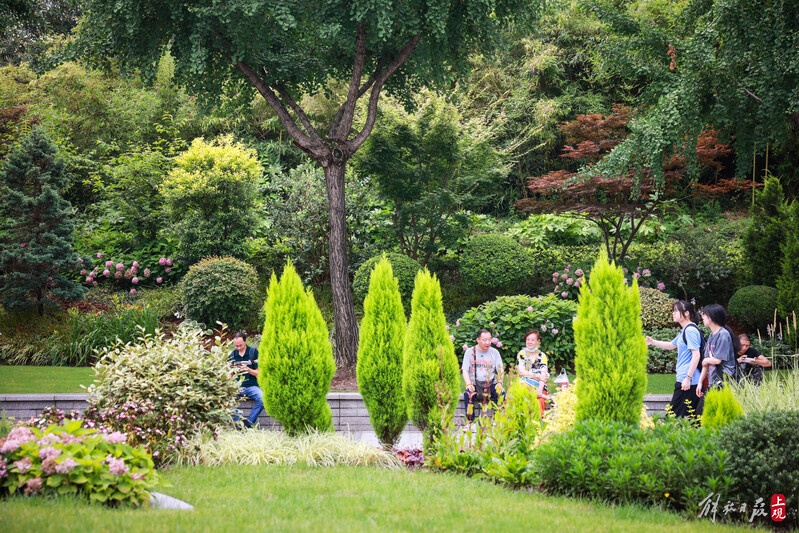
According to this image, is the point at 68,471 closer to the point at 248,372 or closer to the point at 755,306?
the point at 248,372

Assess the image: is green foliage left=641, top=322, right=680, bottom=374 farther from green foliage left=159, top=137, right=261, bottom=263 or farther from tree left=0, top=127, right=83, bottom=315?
tree left=0, top=127, right=83, bottom=315

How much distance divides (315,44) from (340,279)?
466cm

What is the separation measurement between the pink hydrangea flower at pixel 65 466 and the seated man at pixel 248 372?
10.3 feet

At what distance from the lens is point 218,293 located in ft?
37.9

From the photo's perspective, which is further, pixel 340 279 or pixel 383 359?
pixel 340 279

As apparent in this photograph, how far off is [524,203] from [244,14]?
7130mm

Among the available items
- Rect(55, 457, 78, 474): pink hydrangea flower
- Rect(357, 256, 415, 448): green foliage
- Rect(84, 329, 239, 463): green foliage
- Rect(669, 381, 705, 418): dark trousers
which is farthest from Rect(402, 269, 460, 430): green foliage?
Rect(55, 457, 78, 474): pink hydrangea flower

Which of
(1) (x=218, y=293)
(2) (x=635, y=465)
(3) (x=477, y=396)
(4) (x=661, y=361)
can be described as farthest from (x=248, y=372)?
(4) (x=661, y=361)

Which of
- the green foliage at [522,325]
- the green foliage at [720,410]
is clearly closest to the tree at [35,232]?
the green foliage at [522,325]

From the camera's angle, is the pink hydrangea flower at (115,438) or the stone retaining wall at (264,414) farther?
the stone retaining wall at (264,414)

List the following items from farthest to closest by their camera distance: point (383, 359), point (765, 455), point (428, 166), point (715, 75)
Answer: point (428, 166)
point (715, 75)
point (383, 359)
point (765, 455)

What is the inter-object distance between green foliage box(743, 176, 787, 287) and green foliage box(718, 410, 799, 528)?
875cm

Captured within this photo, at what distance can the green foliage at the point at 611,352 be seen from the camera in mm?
4863

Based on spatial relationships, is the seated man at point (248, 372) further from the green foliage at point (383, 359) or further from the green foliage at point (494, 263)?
the green foliage at point (494, 263)
